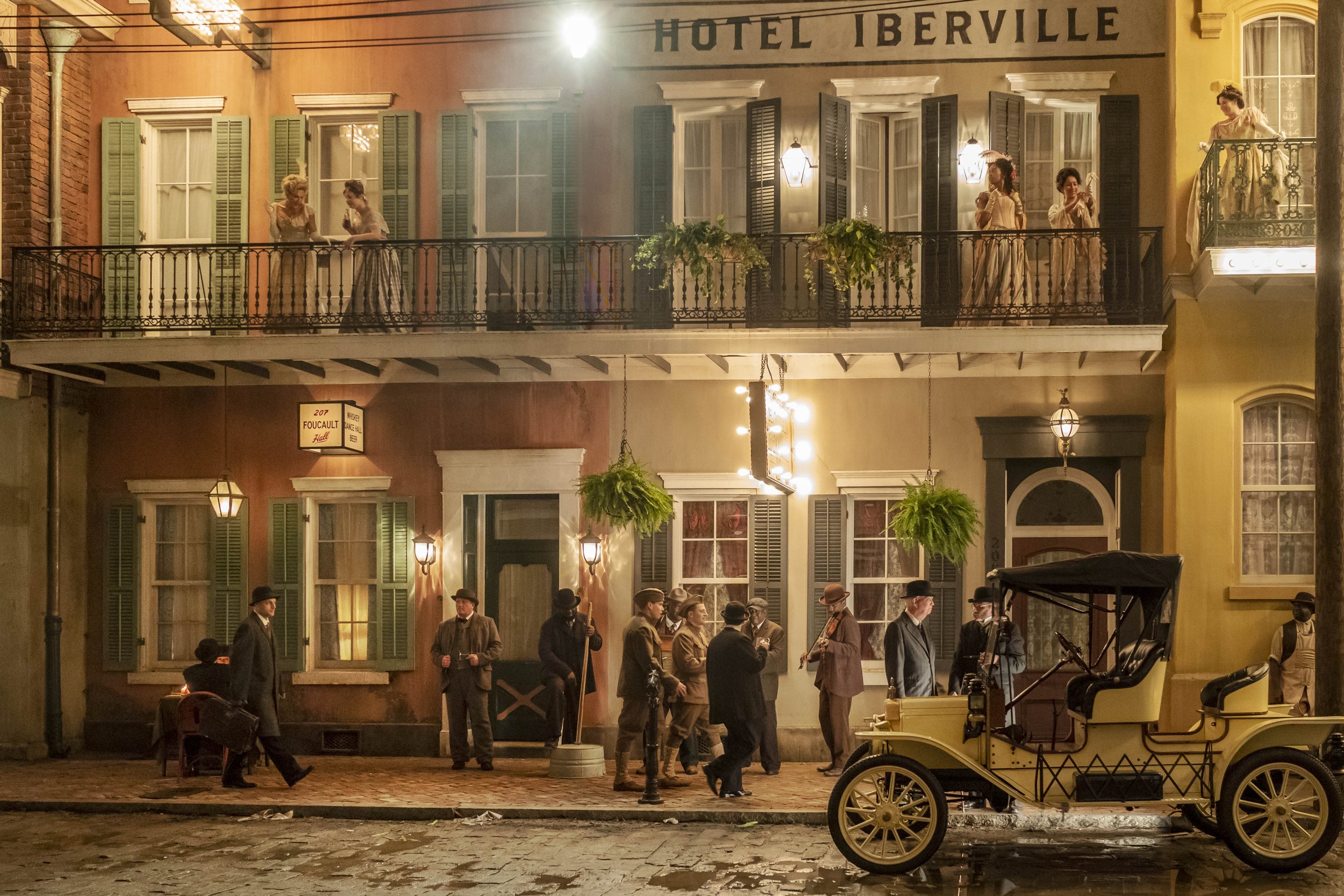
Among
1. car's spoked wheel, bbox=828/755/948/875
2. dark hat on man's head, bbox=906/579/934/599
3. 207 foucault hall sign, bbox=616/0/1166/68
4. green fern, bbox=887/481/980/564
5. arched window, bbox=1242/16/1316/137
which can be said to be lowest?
car's spoked wheel, bbox=828/755/948/875

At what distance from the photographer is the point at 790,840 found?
32.2 ft

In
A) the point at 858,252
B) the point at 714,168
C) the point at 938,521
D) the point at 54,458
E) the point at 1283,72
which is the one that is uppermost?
the point at 1283,72

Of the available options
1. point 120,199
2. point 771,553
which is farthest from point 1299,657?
point 120,199

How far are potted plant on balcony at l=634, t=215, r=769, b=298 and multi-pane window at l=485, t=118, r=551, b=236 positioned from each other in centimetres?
178

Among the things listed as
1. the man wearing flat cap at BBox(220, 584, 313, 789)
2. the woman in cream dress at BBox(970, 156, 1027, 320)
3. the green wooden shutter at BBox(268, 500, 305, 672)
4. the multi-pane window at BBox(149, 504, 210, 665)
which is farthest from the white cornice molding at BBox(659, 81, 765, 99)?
the multi-pane window at BBox(149, 504, 210, 665)

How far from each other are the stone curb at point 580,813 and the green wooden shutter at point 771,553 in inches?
142

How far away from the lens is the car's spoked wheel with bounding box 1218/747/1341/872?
332 inches

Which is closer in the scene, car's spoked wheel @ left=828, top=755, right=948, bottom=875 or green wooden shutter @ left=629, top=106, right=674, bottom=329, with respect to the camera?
car's spoked wheel @ left=828, top=755, right=948, bottom=875

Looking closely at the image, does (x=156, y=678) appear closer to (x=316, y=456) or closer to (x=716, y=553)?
(x=316, y=456)

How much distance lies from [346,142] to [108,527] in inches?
197

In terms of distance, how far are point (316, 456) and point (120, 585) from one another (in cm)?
260

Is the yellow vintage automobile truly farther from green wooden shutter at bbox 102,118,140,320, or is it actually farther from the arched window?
green wooden shutter at bbox 102,118,140,320

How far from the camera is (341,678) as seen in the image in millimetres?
14547

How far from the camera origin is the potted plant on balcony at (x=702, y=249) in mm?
13320
